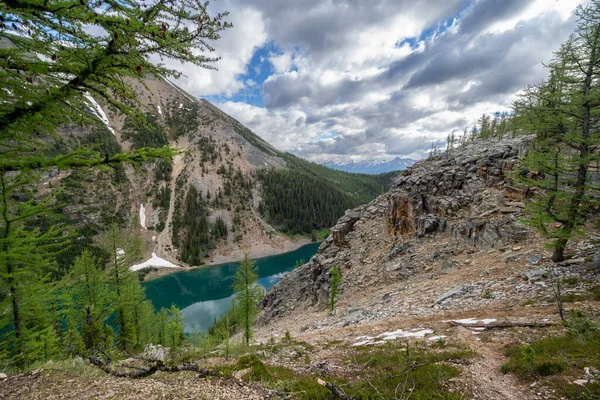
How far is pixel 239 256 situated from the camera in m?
105

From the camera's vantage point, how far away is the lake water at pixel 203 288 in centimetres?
5909

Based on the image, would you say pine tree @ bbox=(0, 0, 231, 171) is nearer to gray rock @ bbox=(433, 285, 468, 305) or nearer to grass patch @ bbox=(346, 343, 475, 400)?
grass patch @ bbox=(346, 343, 475, 400)

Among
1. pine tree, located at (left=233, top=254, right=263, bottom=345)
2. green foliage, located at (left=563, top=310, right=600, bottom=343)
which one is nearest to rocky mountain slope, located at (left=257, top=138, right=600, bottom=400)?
green foliage, located at (left=563, top=310, right=600, bottom=343)

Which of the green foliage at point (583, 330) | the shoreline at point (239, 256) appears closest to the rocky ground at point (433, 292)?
the green foliage at point (583, 330)

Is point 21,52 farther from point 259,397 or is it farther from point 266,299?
point 266,299

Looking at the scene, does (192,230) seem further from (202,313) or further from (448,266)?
(448,266)

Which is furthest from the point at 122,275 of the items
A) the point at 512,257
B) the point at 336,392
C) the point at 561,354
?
the point at 512,257

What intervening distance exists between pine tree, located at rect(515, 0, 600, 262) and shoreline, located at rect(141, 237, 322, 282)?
8578 centimetres

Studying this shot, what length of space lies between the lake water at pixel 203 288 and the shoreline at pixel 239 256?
229cm

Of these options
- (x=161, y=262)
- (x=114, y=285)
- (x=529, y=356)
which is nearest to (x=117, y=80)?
(x=529, y=356)

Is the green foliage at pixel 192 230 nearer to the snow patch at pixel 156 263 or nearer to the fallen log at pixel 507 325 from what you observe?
the snow patch at pixel 156 263

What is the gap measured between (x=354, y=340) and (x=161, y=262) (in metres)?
98.1

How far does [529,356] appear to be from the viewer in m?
6.15

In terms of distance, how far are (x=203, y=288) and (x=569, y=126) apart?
83223 millimetres
